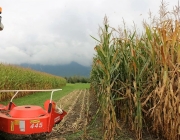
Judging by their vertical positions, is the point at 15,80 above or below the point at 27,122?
above

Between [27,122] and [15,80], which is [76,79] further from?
[27,122]

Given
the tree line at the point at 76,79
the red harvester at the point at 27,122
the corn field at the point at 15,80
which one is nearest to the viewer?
the red harvester at the point at 27,122

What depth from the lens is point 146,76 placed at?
4.88 meters

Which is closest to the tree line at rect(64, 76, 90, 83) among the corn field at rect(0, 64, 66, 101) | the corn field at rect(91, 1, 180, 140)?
the corn field at rect(0, 64, 66, 101)

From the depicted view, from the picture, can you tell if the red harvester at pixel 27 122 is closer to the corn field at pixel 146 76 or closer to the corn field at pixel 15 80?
the corn field at pixel 146 76

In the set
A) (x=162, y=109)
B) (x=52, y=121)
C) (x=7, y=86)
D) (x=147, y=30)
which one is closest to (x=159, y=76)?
(x=162, y=109)

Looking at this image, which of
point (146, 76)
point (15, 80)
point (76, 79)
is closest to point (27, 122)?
point (146, 76)

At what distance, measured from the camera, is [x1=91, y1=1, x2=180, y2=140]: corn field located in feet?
13.8

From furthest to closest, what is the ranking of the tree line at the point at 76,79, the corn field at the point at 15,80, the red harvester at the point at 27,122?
the tree line at the point at 76,79 → the corn field at the point at 15,80 → the red harvester at the point at 27,122

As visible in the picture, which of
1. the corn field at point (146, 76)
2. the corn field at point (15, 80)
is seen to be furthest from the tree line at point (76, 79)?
the corn field at point (146, 76)

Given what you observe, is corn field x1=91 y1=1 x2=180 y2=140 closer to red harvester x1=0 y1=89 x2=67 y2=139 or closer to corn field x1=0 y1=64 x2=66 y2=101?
red harvester x1=0 y1=89 x2=67 y2=139

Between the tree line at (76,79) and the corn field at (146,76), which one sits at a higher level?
the tree line at (76,79)

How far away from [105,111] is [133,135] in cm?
85

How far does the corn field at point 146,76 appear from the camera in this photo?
13.8 ft
